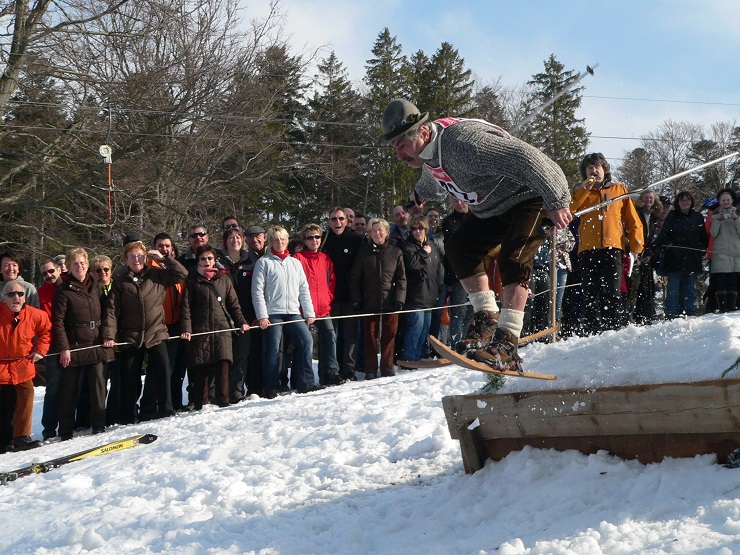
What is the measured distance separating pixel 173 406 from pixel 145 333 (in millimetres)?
1078

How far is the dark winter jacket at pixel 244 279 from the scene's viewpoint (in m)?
9.12

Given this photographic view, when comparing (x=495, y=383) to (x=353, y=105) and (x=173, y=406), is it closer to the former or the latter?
(x=173, y=406)

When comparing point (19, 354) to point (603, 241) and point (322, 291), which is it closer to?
point (322, 291)

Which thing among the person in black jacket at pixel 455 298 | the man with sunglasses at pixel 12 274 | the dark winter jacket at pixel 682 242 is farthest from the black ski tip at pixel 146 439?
the dark winter jacket at pixel 682 242

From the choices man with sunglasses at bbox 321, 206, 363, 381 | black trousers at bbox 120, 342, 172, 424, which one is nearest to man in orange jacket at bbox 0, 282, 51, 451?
black trousers at bbox 120, 342, 172, 424

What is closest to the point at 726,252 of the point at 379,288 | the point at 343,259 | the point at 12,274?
the point at 379,288

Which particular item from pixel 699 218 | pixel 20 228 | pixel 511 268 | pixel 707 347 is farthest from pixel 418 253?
pixel 20 228

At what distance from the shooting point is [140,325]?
8414 mm

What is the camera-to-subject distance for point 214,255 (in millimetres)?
8891

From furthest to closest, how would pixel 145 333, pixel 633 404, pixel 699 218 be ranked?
1. pixel 699 218
2. pixel 145 333
3. pixel 633 404

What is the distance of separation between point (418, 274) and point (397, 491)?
5178 mm

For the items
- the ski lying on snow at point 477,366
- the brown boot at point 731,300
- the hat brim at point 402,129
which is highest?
the hat brim at point 402,129

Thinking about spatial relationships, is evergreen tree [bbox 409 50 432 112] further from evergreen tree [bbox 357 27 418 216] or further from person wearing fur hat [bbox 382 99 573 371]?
person wearing fur hat [bbox 382 99 573 371]

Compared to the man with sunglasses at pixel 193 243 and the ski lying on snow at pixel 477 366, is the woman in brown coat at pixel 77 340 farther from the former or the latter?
the ski lying on snow at pixel 477 366
